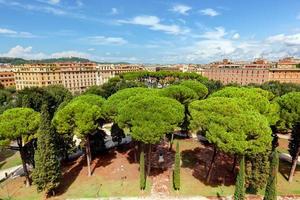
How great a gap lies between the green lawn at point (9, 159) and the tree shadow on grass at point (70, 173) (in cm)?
724

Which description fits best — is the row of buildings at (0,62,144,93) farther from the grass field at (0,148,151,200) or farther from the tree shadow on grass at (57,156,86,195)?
the grass field at (0,148,151,200)

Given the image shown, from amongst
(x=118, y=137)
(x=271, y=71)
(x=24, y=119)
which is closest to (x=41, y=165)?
(x=24, y=119)

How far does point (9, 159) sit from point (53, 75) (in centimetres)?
6792

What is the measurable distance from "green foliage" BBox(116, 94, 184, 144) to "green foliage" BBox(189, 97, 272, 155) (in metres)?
3.12

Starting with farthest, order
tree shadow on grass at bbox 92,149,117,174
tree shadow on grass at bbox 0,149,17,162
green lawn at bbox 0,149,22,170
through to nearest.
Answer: tree shadow on grass at bbox 0,149,17,162 → green lawn at bbox 0,149,22,170 → tree shadow on grass at bbox 92,149,117,174

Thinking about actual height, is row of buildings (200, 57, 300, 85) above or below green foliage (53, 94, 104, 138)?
above

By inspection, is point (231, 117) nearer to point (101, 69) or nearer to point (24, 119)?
point (24, 119)

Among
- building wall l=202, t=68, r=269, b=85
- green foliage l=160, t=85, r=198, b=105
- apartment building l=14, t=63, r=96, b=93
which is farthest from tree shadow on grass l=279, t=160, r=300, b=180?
apartment building l=14, t=63, r=96, b=93

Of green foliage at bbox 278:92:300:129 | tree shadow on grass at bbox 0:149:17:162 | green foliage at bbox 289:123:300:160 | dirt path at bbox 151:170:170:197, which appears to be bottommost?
tree shadow on grass at bbox 0:149:17:162

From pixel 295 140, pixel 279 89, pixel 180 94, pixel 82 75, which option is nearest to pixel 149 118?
pixel 180 94

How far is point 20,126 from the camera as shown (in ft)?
65.0

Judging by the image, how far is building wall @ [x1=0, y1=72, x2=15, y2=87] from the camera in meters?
96.6

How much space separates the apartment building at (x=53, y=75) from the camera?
3494 inches

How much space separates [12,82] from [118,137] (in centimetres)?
9103
